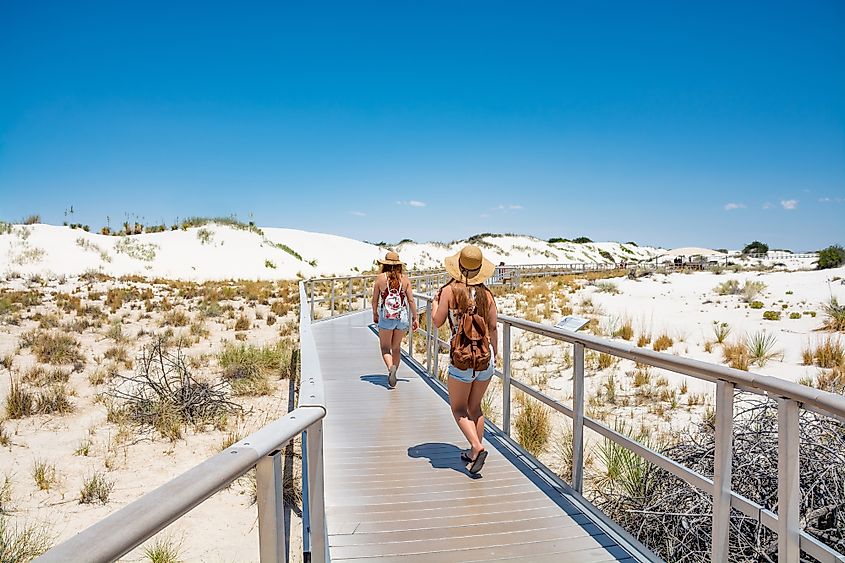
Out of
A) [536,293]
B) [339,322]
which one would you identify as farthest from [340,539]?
[536,293]

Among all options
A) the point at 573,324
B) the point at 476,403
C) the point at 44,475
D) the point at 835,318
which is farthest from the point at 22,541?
the point at 835,318

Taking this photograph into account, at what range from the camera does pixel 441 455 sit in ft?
17.2

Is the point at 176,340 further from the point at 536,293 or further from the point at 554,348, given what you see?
the point at 536,293

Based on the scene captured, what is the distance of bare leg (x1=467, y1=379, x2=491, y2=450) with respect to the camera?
470 centimetres

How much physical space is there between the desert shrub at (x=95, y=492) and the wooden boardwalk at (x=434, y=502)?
2292 millimetres

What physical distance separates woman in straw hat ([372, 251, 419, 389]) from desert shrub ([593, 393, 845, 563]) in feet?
12.1

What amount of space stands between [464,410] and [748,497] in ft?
6.52

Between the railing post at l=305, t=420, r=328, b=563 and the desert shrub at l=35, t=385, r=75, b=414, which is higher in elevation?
the railing post at l=305, t=420, r=328, b=563

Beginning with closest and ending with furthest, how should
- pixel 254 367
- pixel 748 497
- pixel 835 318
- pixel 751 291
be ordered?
pixel 748 497, pixel 254 367, pixel 835 318, pixel 751 291

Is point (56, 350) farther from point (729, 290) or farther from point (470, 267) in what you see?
point (729, 290)

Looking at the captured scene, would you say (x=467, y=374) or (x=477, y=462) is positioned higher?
(x=467, y=374)

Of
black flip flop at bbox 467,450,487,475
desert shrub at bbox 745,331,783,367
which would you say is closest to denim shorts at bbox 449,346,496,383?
black flip flop at bbox 467,450,487,475

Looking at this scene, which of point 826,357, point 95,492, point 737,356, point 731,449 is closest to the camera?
point 731,449

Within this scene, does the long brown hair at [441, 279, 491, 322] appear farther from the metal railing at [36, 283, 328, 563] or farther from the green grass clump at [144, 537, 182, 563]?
the green grass clump at [144, 537, 182, 563]
